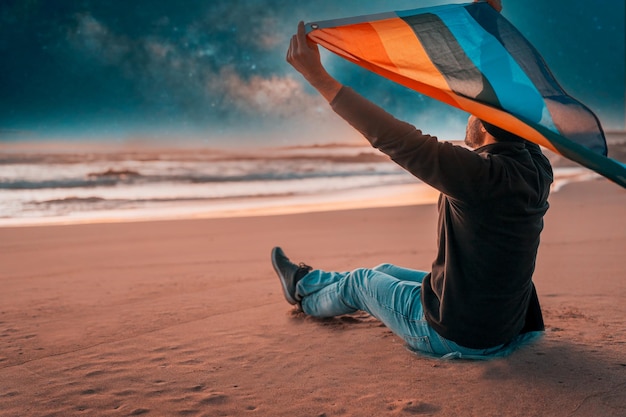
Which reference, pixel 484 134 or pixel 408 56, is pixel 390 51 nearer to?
pixel 408 56

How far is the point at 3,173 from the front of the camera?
16922 mm

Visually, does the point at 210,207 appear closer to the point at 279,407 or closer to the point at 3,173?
the point at 279,407

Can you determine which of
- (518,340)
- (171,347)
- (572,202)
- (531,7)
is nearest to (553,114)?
(518,340)

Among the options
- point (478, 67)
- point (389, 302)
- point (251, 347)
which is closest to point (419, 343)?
point (389, 302)

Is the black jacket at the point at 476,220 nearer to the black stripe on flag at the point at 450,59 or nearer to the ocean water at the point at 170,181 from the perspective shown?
the black stripe on flag at the point at 450,59

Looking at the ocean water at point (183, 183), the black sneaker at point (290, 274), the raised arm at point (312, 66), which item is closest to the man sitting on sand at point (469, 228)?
the raised arm at point (312, 66)

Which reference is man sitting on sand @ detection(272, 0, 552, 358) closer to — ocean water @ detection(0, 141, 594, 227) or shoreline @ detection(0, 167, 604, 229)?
shoreline @ detection(0, 167, 604, 229)

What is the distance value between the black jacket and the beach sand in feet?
0.93

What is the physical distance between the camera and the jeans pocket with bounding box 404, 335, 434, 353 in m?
2.48

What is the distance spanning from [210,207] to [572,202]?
6.46 metres

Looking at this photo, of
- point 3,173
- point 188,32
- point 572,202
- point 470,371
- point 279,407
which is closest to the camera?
point 279,407

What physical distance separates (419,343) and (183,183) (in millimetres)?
13678

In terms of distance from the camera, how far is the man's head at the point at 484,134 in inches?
80.0

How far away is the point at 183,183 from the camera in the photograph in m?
15.5
